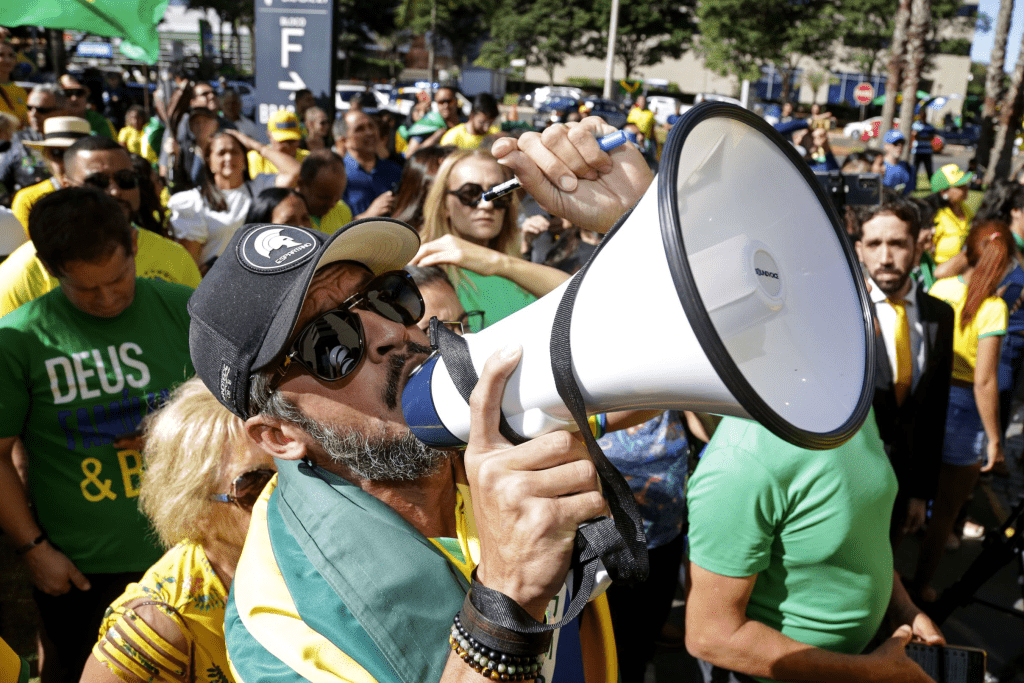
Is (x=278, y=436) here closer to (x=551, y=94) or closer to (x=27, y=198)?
(x=27, y=198)

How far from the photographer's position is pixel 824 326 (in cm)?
96

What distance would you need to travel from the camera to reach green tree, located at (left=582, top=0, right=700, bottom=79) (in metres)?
44.8

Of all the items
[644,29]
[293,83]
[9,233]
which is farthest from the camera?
[644,29]

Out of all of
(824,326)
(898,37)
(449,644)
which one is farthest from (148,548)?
(898,37)

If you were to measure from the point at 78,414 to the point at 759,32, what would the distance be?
40621mm

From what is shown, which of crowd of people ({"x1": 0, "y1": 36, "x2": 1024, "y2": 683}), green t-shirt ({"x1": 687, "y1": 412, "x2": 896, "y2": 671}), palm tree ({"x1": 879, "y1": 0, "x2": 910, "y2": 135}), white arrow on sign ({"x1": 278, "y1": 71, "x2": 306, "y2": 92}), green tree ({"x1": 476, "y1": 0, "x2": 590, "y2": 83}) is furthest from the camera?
green tree ({"x1": 476, "y1": 0, "x2": 590, "y2": 83})

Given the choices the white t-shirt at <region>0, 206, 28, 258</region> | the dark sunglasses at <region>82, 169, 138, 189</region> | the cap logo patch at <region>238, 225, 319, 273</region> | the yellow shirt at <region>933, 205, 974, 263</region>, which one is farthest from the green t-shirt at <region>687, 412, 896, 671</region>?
the yellow shirt at <region>933, 205, 974, 263</region>

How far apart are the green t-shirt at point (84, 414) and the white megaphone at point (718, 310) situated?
1882 millimetres

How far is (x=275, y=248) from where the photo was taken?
1.35 metres

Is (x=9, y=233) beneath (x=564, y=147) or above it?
beneath

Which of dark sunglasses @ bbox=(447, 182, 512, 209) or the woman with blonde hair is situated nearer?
the woman with blonde hair

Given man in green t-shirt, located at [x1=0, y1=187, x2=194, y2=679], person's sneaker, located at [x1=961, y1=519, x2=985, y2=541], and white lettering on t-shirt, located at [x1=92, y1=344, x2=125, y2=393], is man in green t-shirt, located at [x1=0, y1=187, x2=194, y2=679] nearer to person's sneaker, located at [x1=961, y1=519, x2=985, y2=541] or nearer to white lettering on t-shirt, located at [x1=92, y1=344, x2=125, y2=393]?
white lettering on t-shirt, located at [x1=92, y1=344, x2=125, y2=393]

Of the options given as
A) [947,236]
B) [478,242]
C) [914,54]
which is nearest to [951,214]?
[947,236]

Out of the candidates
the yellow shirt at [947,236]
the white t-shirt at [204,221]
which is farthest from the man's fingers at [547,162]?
the yellow shirt at [947,236]
